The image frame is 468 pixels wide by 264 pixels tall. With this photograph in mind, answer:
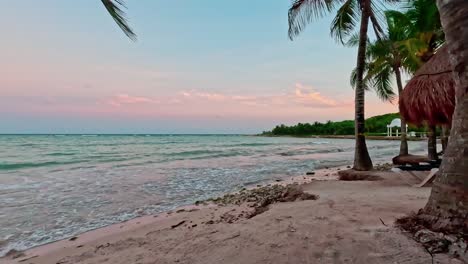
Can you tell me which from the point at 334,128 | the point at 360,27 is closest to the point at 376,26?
the point at 360,27

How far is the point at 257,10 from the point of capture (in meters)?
12.7

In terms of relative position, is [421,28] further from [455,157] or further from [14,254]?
[14,254]

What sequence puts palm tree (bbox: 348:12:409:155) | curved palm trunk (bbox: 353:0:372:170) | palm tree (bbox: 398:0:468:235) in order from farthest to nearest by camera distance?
palm tree (bbox: 348:12:409:155), curved palm trunk (bbox: 353:0:372:170), palm tree (bbox: 398:0:468:235)

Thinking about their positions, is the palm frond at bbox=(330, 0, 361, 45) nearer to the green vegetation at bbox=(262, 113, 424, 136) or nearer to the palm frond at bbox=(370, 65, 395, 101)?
the palm frond at bbox=(370, 65, 395, 101)

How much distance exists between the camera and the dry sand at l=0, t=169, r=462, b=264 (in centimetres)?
271

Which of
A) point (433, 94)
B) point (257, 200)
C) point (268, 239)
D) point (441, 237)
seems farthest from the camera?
point (257, 200)

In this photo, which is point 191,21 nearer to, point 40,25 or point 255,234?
point 40,25

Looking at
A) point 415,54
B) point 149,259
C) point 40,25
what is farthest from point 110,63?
point 415,54

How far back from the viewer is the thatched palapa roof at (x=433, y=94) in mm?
6000

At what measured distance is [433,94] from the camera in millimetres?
6195

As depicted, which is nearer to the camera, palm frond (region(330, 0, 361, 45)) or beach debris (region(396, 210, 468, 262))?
beach debris (region(396, 210, 468, 262))

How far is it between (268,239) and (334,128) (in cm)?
7669

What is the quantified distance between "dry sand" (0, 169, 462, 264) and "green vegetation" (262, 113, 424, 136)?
6028 centimetres

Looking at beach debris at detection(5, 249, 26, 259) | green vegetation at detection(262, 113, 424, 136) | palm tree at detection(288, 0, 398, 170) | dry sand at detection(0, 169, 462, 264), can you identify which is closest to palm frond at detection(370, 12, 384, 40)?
palm tree at detection(288, 0, 398, 170)
